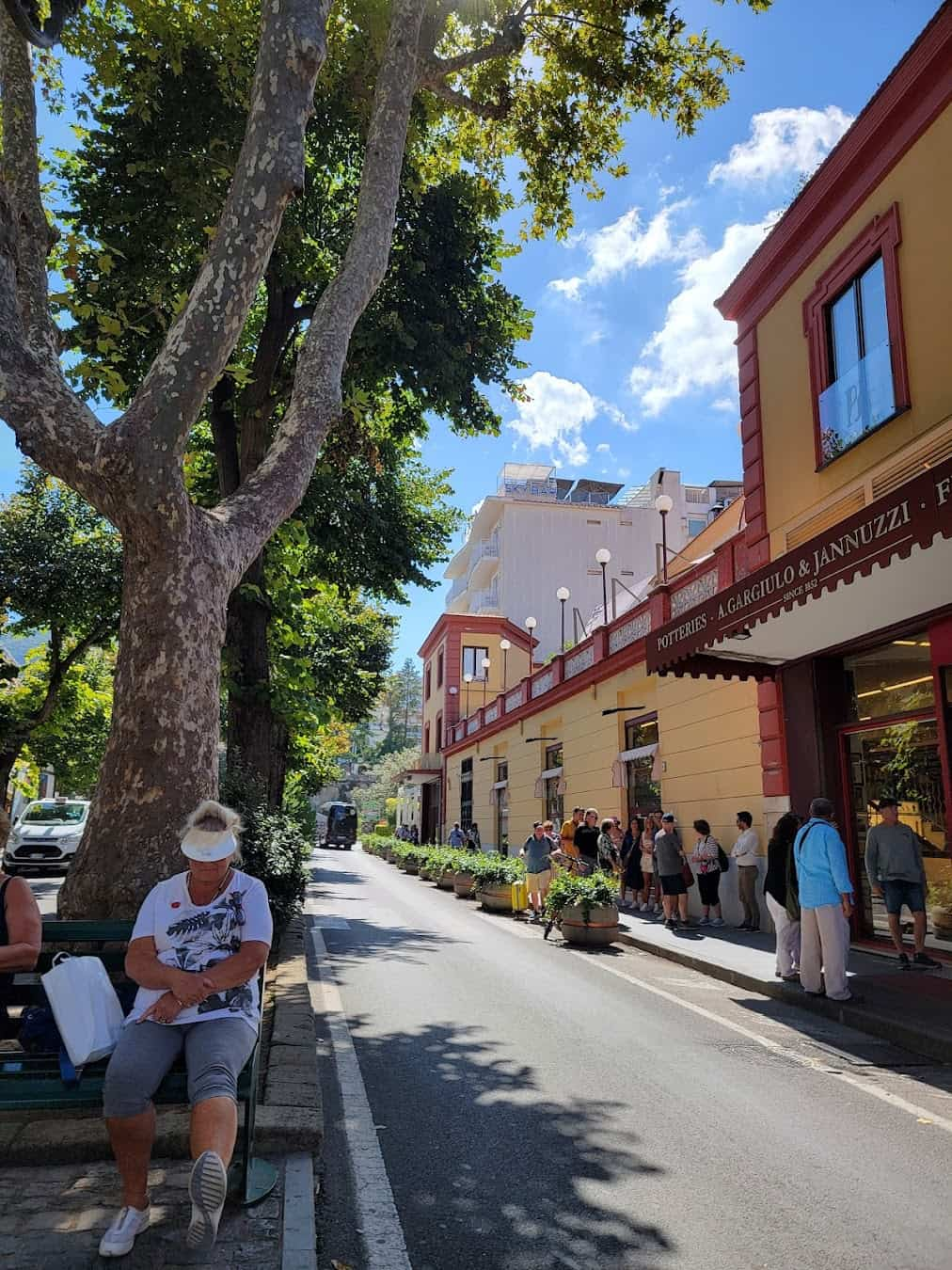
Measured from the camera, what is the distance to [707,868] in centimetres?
1347

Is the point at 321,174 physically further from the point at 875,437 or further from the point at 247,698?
the point at 875,437

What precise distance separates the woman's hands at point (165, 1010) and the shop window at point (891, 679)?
28.7 feet

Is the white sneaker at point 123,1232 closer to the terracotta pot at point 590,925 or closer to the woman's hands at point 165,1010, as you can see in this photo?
the woman's hands at point 165,1010

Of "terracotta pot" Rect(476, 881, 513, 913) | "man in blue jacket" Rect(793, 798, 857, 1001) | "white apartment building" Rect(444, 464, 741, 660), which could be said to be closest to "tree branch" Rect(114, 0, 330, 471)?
"man in blue jacket" Rect(793, 798, 857, 1001)

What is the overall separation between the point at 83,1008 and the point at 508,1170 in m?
1.96

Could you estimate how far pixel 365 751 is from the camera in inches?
3273

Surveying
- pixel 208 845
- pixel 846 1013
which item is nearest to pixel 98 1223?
→ pixel 208 845

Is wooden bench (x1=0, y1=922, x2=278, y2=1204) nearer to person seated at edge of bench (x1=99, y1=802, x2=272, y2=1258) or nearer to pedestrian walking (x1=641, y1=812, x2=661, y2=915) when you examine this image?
person seated at edge of bench (x1=99, y1=802, x2=272, y2=1258)

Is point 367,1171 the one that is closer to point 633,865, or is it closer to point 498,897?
point 498,897

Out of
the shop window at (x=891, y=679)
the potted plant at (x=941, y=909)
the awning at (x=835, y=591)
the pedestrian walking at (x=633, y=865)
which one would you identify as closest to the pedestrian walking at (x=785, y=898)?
the potted plant at (x=941, y=909)

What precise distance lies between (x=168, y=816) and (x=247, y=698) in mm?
6817

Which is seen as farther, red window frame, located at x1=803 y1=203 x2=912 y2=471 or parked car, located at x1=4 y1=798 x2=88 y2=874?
parked car, located at x1=4 y1=798 x2=88 y2=874

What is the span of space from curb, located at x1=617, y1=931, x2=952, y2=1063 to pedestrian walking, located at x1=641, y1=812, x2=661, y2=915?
5.06m

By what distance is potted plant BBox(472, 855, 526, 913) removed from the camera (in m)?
15.9
